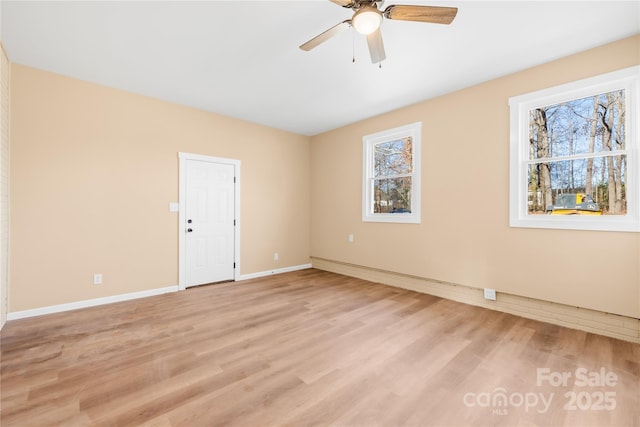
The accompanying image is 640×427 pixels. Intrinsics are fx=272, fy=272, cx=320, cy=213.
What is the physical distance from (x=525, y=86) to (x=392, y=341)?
10.6ft

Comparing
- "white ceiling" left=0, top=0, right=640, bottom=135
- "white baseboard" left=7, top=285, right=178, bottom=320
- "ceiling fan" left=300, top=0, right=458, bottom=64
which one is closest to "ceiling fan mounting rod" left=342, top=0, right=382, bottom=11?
"ceiling fan" left=300, top=0, right=458, bottom=64

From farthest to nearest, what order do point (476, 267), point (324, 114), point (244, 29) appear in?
point (324, 114) < point (476, 267) < point (244, 29)

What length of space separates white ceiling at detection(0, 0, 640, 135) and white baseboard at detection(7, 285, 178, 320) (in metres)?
2.81

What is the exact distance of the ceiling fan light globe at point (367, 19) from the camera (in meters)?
1.86

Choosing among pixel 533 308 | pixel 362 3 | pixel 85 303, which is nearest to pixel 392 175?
pixel 533 308

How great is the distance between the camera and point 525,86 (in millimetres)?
3166

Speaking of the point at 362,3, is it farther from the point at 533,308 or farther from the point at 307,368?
the point at 533,308

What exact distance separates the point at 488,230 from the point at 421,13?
8.70 ft

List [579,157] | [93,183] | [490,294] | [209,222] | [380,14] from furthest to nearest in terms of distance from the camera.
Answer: [209,222] → [93,183] → [490,294] → [579,157] → [380,14]

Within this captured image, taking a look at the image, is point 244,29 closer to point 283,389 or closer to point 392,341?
point 283,389

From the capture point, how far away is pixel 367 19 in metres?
1.90

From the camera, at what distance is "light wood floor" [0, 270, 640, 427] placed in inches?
65.3

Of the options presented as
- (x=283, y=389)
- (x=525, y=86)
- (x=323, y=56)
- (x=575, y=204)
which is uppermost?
(x=323, y=56)

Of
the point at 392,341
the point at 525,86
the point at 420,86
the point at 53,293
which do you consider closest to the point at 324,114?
the point at 420,86
